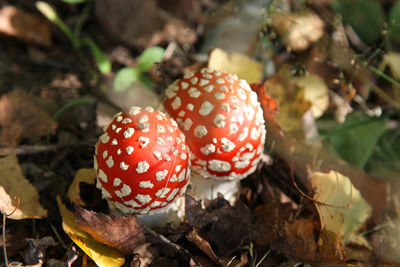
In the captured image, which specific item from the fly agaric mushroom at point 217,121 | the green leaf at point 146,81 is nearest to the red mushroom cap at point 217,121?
the fly agaric mushroom at point 217,121

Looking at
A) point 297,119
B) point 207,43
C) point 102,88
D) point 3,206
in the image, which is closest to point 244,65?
point 297,119

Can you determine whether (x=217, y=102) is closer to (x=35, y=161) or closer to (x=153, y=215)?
(x=153, y=215)

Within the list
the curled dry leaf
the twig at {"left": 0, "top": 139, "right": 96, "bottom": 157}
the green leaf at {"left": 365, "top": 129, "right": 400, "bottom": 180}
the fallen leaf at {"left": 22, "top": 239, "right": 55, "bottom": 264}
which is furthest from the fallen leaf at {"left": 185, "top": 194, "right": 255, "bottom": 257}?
the green leaf at {"left": 365, "top": 129, "right": 400, "bottom": 180}

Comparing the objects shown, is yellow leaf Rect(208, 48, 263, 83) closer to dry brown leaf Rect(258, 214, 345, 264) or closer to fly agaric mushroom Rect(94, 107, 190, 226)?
fly agaric mushroom Rect(94, 107, 190, 226)

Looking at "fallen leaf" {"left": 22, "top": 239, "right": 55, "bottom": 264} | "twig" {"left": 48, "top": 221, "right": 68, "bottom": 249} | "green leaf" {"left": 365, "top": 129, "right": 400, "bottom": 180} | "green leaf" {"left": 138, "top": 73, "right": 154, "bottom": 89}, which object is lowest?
"green leaf" {"left": 365, "top": 129, "right": 400, "bottom": 180}

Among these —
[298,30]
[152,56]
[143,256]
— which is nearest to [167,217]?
[143,256]

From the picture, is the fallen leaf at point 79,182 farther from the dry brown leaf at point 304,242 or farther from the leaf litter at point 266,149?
the dry brown leaf at point 304,242

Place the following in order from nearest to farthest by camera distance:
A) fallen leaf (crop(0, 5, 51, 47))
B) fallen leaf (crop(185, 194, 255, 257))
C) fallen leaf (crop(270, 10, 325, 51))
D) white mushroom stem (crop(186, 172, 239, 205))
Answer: fallen leaf (crop(185, 194, 255, 257))
white mushroom stem (crop(186, 172, 239, 205))
fallen leaf (crop(0, 5, 51, 47))
fallen leaf (crop(270, 10, 325, 51))

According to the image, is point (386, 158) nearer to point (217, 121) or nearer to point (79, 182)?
point (217, 121)
